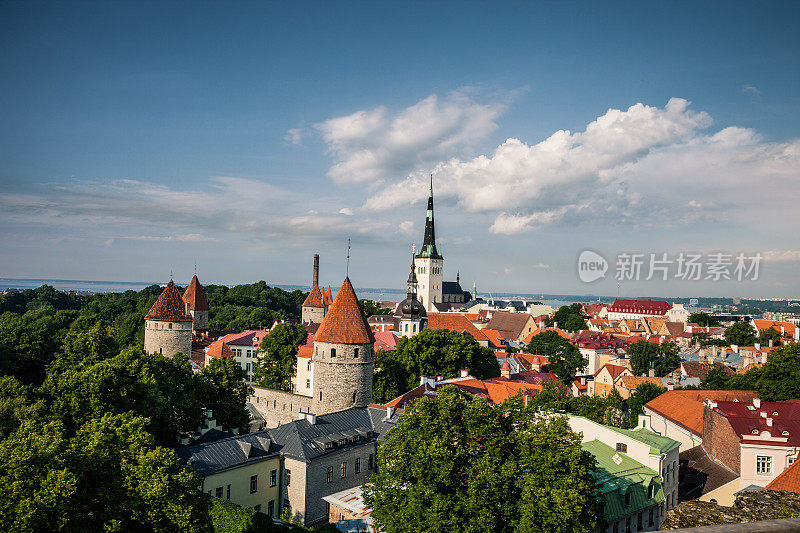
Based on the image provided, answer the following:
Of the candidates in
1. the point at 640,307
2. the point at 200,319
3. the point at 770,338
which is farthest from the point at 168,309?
the point at 640,307

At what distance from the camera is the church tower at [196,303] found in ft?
202

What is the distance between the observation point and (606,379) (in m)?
51.4

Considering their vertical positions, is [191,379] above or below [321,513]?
above

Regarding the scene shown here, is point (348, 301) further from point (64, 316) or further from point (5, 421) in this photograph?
point (64, 316)

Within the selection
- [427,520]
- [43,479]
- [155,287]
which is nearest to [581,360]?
[427,520]

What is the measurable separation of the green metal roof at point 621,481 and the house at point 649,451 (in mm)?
131

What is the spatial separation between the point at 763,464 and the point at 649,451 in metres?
7.68

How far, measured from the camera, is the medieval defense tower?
42.2 metres

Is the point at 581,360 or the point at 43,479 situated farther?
the point at 581,360

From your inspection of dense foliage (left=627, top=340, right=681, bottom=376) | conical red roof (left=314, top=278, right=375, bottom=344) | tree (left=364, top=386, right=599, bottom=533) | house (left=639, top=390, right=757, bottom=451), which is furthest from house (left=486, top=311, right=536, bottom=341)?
tree (left=364, top=386, right=599, bottom=533)

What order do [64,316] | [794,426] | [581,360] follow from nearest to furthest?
[794,426] < [581,360] < [64,316]

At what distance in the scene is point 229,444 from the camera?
891 inches

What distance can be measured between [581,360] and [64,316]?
6100 centimetres

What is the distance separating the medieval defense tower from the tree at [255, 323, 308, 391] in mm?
6390
